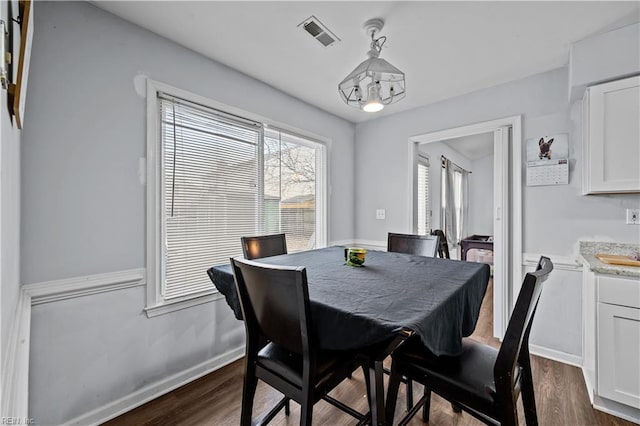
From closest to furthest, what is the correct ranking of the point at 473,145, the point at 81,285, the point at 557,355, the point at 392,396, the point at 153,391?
the point at 392,396
the point at 81,285
the point at 153,391
the point at 557,355
the point at 473,145

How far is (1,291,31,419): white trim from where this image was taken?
68 centimetres

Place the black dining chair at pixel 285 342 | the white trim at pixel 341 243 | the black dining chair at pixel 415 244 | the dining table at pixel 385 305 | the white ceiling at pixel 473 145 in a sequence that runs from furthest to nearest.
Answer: the white ceiling at pixel 473 145
the white trim at pixel 341 243
the black dining chair at pixel 415 244
the black dining chair at pixel 285 342
the dining table at pixel 385 305

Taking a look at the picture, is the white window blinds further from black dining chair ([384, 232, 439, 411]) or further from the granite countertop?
the granite countertop

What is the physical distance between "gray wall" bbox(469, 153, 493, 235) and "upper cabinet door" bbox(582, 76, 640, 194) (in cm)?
435

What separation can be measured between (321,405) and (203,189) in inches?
69.7

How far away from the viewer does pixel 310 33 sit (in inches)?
75.5

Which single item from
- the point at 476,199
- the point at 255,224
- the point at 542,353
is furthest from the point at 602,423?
the point at 476,199

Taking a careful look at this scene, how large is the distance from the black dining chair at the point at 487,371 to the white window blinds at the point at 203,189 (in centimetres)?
162

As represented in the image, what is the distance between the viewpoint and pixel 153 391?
185cm

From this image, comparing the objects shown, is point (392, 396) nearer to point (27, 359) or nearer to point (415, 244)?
point (415, 244)

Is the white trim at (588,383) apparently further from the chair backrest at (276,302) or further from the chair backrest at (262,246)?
the chair backrest at (262,246)

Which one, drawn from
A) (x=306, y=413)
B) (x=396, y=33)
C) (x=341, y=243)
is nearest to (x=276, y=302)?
(x=306, y=413)

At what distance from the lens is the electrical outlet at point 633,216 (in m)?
2.01

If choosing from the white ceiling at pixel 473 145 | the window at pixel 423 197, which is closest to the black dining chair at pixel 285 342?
the window at pixel 423 197
